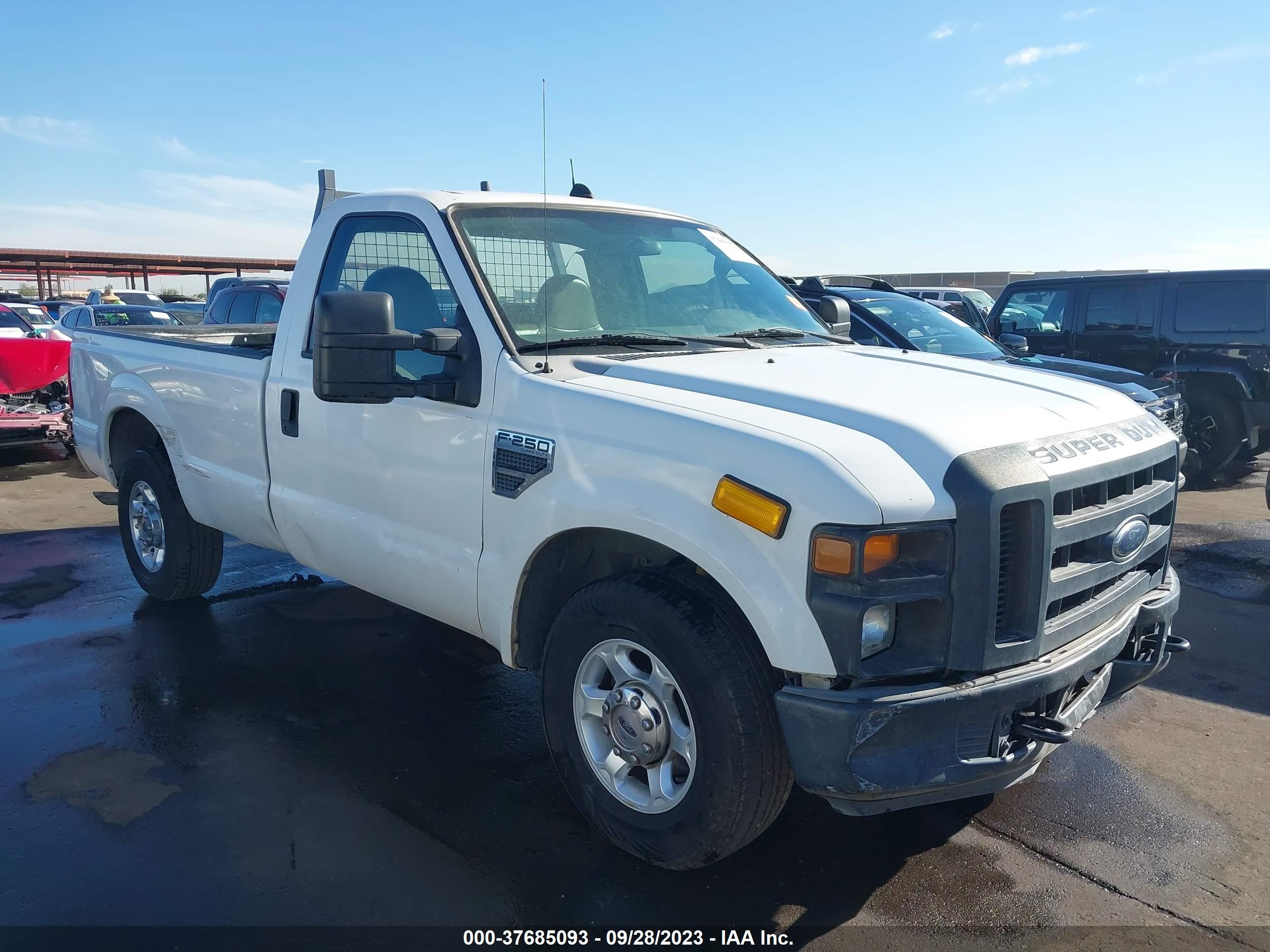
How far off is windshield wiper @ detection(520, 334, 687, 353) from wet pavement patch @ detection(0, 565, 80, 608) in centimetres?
410

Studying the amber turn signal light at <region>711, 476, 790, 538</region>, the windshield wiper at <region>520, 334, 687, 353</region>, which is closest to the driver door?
the windshield wiper at <region>520, 334, 687, 353</region>

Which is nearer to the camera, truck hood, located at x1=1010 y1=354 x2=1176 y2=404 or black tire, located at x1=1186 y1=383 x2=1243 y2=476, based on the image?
truck hood, located at x1=1010 y1=354 x2=1176 y2=404

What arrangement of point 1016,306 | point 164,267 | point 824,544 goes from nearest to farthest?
point 824,544
point 1016,306
point 164,267

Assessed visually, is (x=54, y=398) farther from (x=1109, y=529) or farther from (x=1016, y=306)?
(x=1109, y=529)

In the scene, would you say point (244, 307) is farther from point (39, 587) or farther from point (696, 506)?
point (696, 506)

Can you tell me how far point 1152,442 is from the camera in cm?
318

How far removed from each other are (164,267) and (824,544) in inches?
2060

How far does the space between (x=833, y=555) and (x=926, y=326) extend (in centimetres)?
661

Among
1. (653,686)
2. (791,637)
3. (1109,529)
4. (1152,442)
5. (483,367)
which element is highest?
(483,367)

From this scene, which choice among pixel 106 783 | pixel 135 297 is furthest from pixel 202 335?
pixel 135 297

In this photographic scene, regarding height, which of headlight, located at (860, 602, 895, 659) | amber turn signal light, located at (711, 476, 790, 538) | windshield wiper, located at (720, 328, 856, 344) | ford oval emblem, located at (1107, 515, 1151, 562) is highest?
windshield wiper, located at (720, 328, 856, 344)

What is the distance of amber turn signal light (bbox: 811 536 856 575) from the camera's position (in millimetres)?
2385

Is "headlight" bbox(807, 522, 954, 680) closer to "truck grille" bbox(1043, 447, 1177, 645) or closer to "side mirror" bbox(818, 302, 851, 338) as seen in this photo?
"truck grille" bbox(1043, 447, 1177, 645)

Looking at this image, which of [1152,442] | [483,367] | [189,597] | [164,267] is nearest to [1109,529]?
[1152,442]
